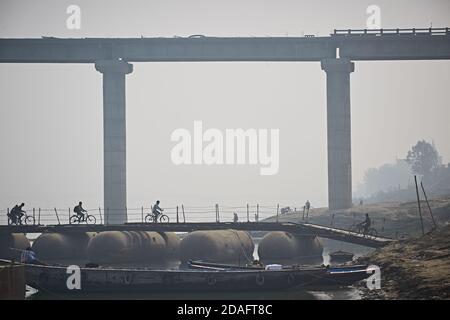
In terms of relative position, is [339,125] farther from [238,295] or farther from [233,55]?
[238,295]

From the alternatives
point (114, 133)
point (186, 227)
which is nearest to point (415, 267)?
point (186, 227)

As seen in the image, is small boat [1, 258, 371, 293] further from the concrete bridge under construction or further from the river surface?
the concrete bridge under construction

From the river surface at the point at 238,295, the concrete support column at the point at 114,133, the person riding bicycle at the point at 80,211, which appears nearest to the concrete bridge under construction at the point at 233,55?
the concrete support column at the point at 114,133

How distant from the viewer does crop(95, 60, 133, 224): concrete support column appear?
301ft

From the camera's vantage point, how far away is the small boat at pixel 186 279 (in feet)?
167

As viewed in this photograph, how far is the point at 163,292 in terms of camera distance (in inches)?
2023

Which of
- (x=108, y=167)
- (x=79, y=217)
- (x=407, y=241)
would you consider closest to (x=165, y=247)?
(x=79, y=217)

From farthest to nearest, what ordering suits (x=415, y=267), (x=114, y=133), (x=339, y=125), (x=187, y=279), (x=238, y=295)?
1. (x=339, y=125)
2. (x=114, y=133)
3. (x=187, y=279)
4. (x=238, y=295)
5. (x=415, y=267)

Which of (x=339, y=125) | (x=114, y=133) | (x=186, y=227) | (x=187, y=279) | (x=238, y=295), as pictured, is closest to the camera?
(x=238, y=295)

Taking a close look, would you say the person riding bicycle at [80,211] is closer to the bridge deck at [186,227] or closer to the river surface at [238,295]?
the bridge deck at [186,227]

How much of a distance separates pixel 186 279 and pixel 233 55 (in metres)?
46.0

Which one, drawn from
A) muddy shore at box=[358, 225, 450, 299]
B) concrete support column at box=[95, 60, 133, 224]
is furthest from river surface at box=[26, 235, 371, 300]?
concrete support column at box=[95, 60, 133, 224]

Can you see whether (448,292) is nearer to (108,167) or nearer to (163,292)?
(163,292)

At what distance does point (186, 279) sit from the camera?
51469 millimetres
